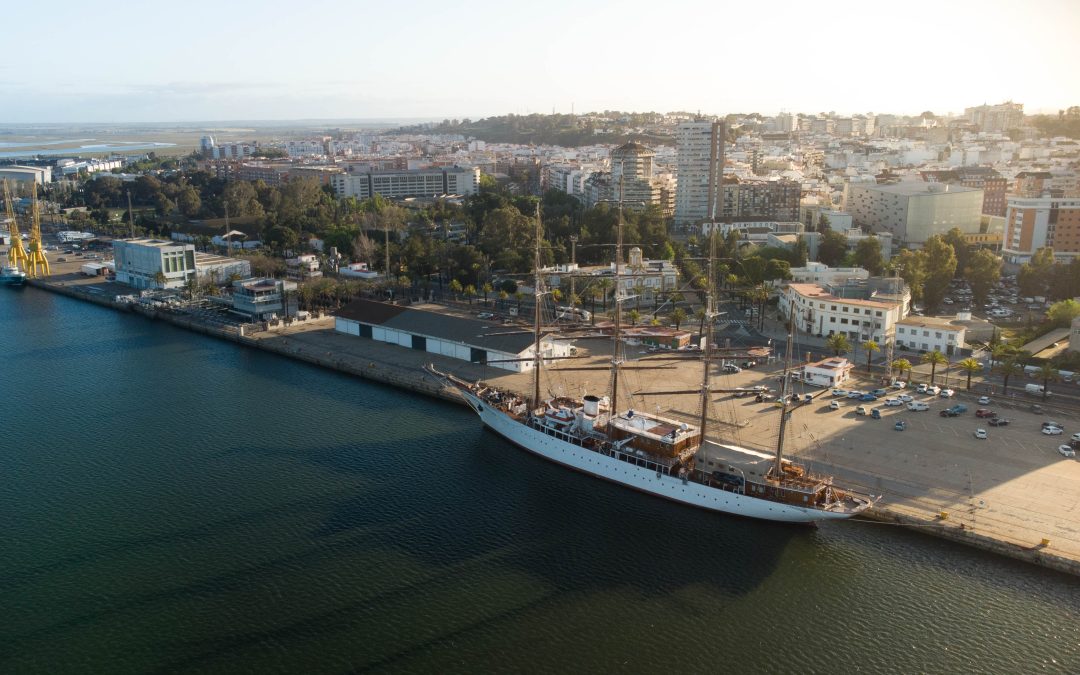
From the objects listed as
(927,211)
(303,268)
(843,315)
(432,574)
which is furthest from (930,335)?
(303,268)

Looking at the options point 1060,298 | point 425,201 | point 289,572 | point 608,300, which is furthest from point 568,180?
point 289,572

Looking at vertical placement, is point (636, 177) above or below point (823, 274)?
above

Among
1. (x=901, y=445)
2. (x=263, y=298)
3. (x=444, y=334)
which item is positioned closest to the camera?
(x=901, y=445)

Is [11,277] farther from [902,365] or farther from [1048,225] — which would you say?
[1048,225]

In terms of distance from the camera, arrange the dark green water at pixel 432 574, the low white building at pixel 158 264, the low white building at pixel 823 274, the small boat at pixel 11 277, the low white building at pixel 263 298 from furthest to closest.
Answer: the small boat at pixel 11 277 → the low white building at pixel 158 264 → the low white building at pixel 823 274 → the low white building at pixel 263 298 → the dark green water at pixel 432 574

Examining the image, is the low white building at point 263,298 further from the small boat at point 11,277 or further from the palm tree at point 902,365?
the palm tree at point 902,365

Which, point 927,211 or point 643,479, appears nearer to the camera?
point 643,479

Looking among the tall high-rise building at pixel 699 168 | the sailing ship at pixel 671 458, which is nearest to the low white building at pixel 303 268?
the sailing ship at pixel 671 458

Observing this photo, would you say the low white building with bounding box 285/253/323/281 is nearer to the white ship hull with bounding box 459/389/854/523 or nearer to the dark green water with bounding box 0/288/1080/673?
the dark green water with bounding box 0/288/1080/673

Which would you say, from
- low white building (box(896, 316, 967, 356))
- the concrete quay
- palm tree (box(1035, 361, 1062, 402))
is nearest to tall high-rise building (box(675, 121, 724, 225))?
low white building (box(896, 316, 967, 356))
